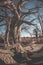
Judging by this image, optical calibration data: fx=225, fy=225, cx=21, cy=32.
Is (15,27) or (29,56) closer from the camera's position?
(29,56)

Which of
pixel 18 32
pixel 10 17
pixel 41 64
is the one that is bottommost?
pixel 41 64

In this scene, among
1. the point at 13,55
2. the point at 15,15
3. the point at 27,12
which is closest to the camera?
the point at 13,55

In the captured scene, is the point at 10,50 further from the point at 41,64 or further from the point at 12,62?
the point at 41,64

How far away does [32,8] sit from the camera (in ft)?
82.7

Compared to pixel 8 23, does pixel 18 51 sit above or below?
below

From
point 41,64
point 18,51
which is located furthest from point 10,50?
point 41,64

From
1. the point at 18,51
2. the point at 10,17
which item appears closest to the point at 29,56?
the point at 18,51

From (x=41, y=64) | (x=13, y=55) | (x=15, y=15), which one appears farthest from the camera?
(x=15, y=15)

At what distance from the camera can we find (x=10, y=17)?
25.3 meters

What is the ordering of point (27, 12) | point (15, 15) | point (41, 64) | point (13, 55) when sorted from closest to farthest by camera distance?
point (41, 64)
point (13, 55)
point (15, 15)
point (27, 12)

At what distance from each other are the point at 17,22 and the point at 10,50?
13.4 ft

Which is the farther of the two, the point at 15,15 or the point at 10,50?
the point at 15,15

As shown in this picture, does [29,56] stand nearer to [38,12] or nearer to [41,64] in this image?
[41,64]

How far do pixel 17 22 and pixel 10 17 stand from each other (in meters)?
1.77
